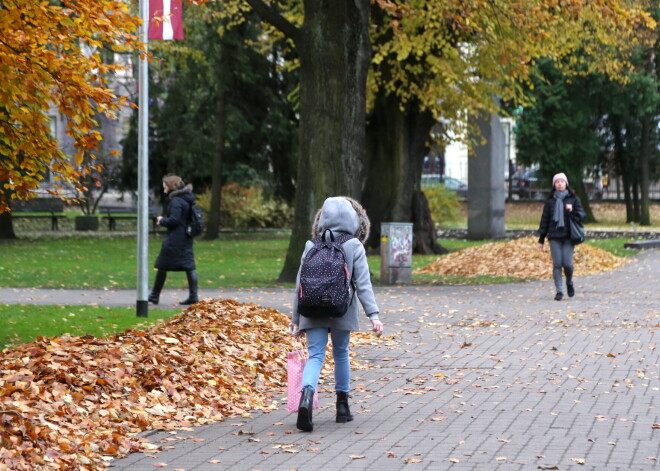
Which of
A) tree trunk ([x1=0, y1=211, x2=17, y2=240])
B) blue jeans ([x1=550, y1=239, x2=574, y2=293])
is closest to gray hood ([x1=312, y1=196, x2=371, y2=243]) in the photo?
blue jeans ([x1=550, y1=239, x2=574, y2=293])

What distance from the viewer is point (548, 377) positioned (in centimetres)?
1067

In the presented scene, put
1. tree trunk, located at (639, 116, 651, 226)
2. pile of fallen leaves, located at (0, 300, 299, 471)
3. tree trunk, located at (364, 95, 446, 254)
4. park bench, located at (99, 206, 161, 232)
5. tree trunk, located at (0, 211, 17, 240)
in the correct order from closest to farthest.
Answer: pile of fallen leaves, located at (0, 300, 299, 471)
tree trunk, located at (364, 95, 446, 254)
tree trunk, located at (0, 211, 17, 240)
park bench, located at (99, 206, 161, 232)
tree trunk, located at (639, 116, 651, 226)

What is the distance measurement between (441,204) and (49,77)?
132ft

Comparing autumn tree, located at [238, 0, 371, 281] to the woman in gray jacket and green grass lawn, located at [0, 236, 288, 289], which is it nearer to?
green grass lawn, located at [0, 236, 288, 289]

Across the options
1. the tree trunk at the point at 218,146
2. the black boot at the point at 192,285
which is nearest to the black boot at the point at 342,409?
the black boot at the point at 192,285

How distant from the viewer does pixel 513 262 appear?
2497 centimetres

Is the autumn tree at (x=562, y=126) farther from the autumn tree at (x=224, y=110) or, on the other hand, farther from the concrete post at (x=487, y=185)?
the autumn tree at (x=224, y=110)

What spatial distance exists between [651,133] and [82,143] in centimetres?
4493

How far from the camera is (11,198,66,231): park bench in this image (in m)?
45.5

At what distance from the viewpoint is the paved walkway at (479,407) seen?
7.32m

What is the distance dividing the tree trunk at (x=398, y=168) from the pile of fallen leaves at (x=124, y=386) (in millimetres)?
17977

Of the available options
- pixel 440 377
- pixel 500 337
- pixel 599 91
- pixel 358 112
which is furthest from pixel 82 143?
pixel 599 91

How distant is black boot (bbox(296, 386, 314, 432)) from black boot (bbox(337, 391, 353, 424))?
353 mm

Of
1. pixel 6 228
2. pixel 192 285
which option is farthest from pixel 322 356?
pixel 6 228
